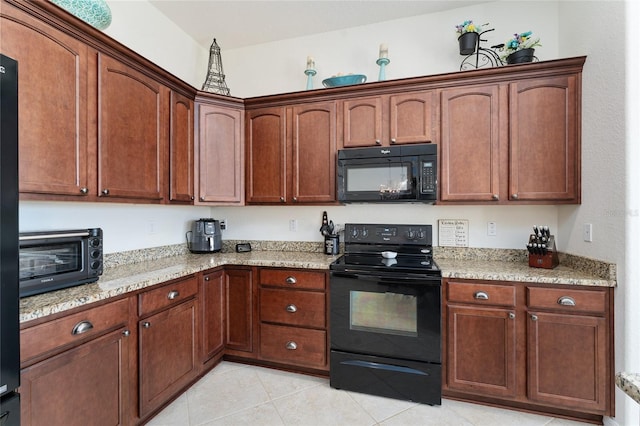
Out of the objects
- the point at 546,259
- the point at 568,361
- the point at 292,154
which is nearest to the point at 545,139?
the point at 546,259

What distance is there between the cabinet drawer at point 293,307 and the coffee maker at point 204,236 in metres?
0.78

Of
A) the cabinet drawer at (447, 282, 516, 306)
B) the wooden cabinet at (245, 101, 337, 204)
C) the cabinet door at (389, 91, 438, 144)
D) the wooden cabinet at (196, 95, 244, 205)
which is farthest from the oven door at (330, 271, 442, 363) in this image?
the wooden cabinet at (196, 95, 244, 205)

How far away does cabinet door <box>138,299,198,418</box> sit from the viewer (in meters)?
1.75

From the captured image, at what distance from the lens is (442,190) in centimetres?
227

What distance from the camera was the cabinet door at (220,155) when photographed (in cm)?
255

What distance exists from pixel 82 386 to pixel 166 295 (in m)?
0.60

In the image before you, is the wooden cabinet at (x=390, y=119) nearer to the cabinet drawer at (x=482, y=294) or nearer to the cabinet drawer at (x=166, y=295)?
the cabinet drawer at (x=482, y=294)

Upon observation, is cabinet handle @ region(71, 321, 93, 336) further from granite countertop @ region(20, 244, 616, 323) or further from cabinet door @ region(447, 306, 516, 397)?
cabinet door @ region(447, 306, 516, 397)

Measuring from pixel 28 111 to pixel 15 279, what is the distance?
0.88m

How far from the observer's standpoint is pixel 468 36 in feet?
7.71

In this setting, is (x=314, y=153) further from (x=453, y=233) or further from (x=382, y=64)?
(x=453, y=233)

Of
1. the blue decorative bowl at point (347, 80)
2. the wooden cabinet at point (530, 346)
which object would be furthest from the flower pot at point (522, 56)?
the wooden cabinet at point (530, 346)

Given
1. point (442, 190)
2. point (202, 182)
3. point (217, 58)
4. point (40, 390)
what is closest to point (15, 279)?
point (40, 390)

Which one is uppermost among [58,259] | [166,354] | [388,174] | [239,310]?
[388,174]
